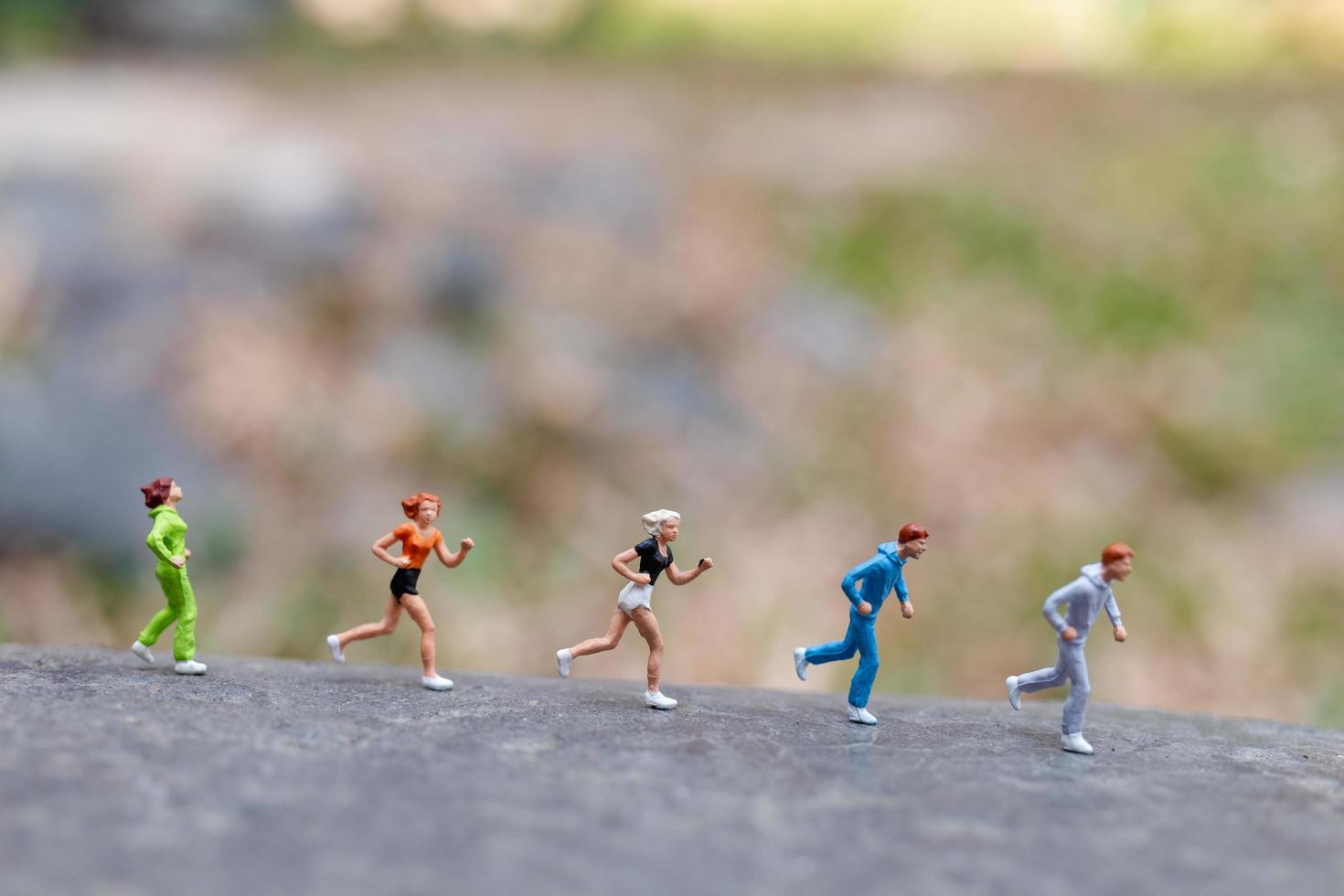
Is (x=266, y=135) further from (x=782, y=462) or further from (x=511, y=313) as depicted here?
(x=782, y=462)

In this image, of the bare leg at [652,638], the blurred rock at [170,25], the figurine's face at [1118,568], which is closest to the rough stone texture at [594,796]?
the bare leg at [652,638]

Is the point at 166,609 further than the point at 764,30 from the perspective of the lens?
No

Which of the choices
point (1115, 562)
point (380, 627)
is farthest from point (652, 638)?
point (1115, 562)

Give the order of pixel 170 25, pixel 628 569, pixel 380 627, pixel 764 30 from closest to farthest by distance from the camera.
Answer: pixel 628 569
pixel 380 627
pixel 170 25
pixel 764 30

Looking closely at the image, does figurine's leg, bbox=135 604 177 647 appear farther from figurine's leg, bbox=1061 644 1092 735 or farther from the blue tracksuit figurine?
figurine's leg, bbox=1061 644 1092 735

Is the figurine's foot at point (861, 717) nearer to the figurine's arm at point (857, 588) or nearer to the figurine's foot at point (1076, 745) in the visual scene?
the figurine's arm at point (857, 588)

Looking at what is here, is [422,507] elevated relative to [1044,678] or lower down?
elevated

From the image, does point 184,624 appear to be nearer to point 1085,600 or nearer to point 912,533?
point 912,533
